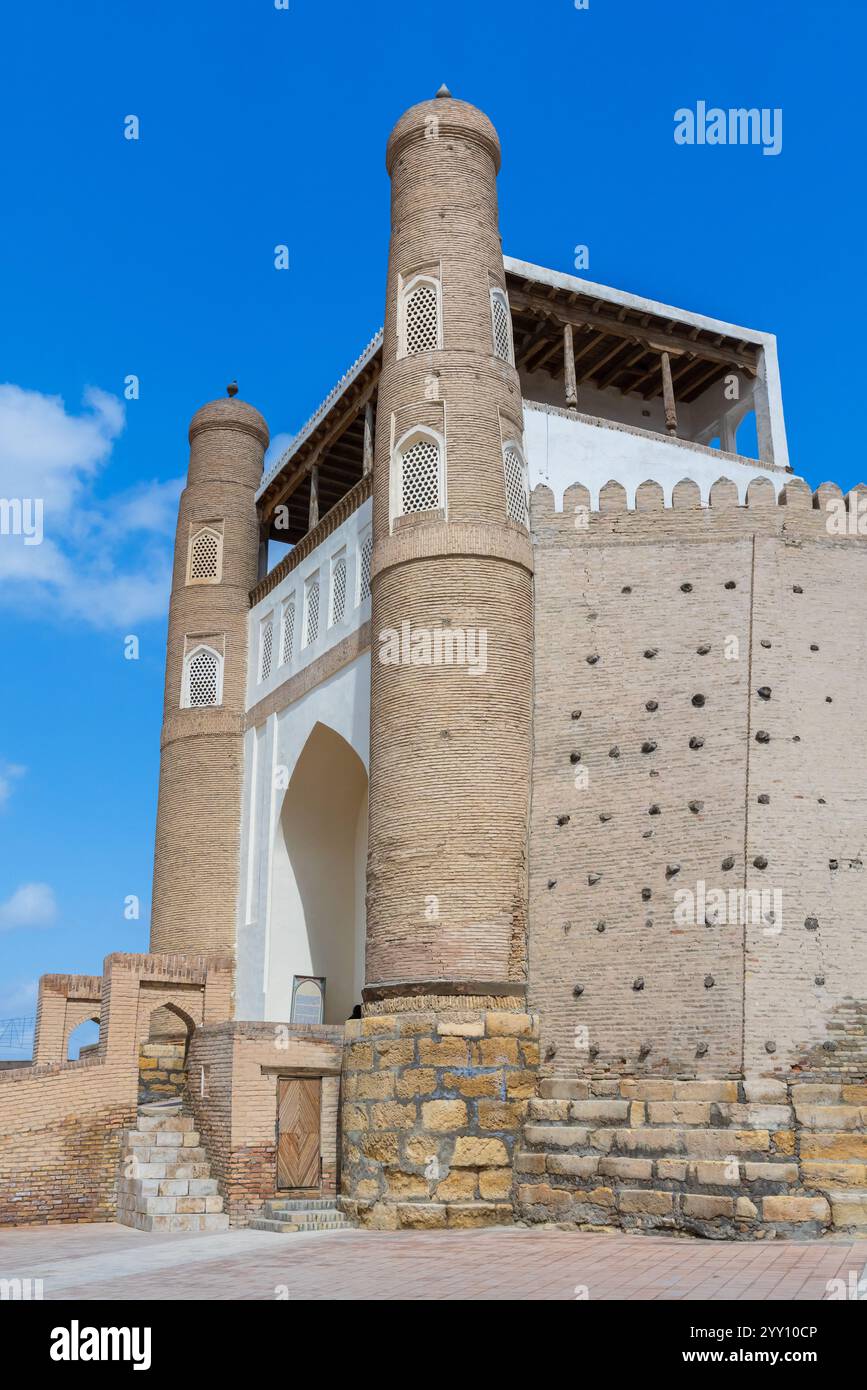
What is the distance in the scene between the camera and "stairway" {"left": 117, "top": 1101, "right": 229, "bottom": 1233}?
10789mm

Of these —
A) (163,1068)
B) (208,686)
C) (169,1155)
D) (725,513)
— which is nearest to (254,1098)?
(169,1155)

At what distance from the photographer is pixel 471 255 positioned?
12.9 meters

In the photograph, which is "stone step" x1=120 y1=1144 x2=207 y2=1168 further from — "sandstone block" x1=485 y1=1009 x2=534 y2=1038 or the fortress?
"sandstone block" x1=485 y1=1009 x2=534 y2=1038

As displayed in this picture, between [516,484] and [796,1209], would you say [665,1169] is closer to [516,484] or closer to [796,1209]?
[796,1209]

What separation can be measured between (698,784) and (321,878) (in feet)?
23.5

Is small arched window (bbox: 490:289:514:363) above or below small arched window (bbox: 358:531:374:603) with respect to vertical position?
above

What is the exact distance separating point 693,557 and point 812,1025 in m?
3.93

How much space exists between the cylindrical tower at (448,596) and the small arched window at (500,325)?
2cm

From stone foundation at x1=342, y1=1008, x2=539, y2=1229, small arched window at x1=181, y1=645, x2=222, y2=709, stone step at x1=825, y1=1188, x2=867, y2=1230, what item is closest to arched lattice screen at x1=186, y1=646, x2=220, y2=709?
small arched window at x1=181, y1=645, x2=222, y2=709

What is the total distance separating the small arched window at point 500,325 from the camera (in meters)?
13.0

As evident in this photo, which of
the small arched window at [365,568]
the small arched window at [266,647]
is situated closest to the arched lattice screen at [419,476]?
the small arched window at [365,568]

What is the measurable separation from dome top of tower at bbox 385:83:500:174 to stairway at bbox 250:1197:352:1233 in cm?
961

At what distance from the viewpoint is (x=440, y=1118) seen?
1025 centimetres
